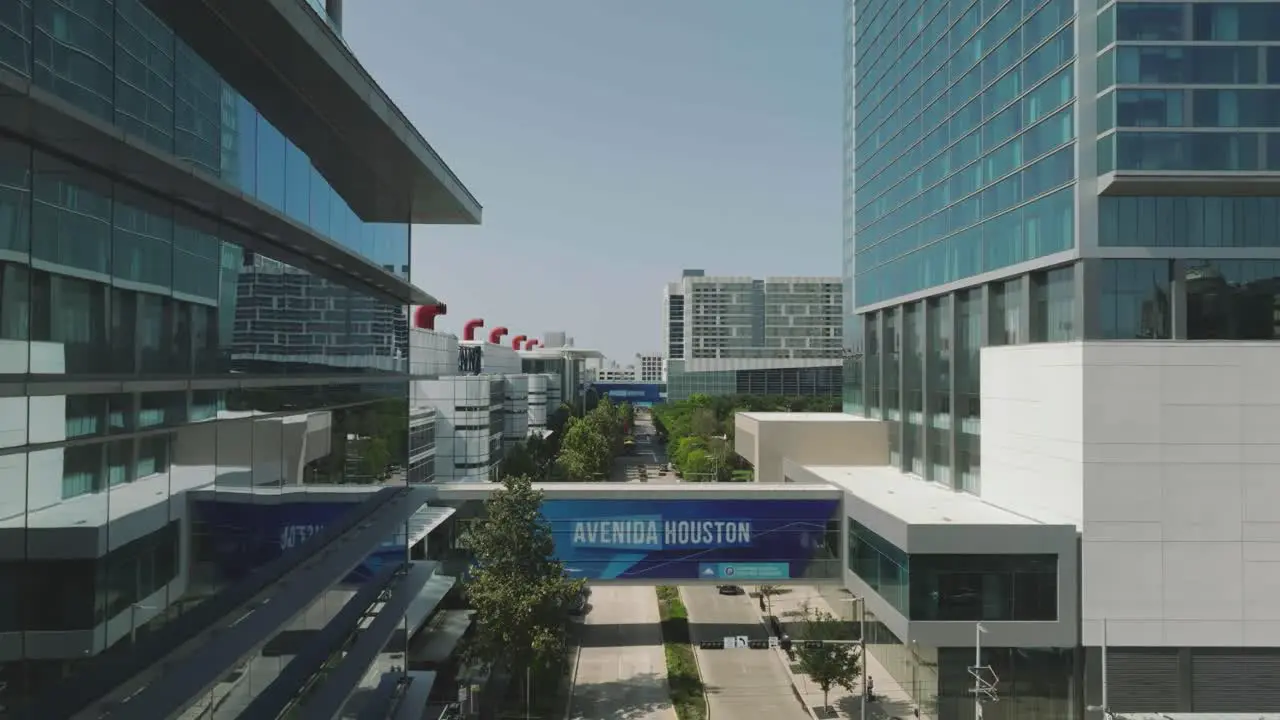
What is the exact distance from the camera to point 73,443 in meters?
Answer: 5.75

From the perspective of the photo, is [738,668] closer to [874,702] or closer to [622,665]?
[622,665]

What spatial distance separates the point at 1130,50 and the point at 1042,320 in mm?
9780

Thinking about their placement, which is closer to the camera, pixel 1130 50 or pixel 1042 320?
pixel 1130 50

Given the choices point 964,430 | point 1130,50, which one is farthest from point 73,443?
point 964,430

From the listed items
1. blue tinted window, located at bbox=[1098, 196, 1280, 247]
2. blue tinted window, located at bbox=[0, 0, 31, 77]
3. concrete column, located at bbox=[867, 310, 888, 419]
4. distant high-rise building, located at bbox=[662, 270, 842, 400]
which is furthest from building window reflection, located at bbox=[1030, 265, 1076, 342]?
distant high-rise building, located at bbox=[662, 270, 842, 400]

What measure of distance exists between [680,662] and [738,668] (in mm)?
2868

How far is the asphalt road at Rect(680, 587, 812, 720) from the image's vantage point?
1262 inches

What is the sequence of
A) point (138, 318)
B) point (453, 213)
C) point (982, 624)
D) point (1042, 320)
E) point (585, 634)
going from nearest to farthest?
point (138, 318)
point (453, 213)
point (982, 624)
point (1042, 320)
point (585, 634)

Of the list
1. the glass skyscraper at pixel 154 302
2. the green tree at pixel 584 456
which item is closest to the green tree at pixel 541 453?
the green tree at pixel 584 456

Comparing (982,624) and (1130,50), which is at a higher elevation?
(1130,50)

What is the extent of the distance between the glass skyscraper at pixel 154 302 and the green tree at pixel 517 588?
17.8 m

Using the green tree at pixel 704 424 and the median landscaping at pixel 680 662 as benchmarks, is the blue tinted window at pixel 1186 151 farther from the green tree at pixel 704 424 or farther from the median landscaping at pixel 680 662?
the green tree at pixel 704 424

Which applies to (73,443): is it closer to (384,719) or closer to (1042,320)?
(384,719)

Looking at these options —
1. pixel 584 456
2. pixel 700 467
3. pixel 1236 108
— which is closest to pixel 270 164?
pixel 1236 108
